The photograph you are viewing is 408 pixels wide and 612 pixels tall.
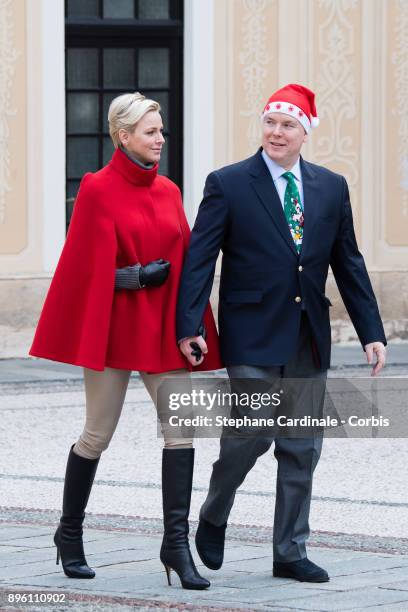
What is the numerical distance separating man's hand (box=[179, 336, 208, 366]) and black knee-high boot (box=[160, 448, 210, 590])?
300 millimetres

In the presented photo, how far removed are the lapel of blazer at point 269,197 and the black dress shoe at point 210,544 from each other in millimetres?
969

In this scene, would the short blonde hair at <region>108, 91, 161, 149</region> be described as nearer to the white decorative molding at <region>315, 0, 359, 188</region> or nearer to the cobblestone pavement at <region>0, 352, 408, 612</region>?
the cobblestone pavement at <region>0, 352, 408, 612</region>

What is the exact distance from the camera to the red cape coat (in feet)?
19.0

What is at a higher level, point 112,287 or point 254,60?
point 254,60

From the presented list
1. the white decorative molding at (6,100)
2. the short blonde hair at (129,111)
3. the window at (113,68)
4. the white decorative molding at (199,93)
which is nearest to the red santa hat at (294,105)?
the short blonde hair at (129,111)

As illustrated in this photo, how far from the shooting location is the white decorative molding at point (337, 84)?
15578mm

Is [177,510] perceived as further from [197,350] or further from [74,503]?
[197,350]

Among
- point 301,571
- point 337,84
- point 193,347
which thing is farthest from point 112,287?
point 337,84

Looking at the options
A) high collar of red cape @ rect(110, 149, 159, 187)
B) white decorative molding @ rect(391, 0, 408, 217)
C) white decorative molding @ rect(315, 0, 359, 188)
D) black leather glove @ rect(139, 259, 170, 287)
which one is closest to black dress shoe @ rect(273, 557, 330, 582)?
black leather glove @ rect(139, 259, 170, 287)

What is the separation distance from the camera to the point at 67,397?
11875 mm

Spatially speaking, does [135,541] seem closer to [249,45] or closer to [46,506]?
[46,506]

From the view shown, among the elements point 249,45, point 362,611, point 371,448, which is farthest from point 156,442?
point 249,45

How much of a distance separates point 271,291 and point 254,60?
384 inches

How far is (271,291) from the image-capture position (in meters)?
5.88
